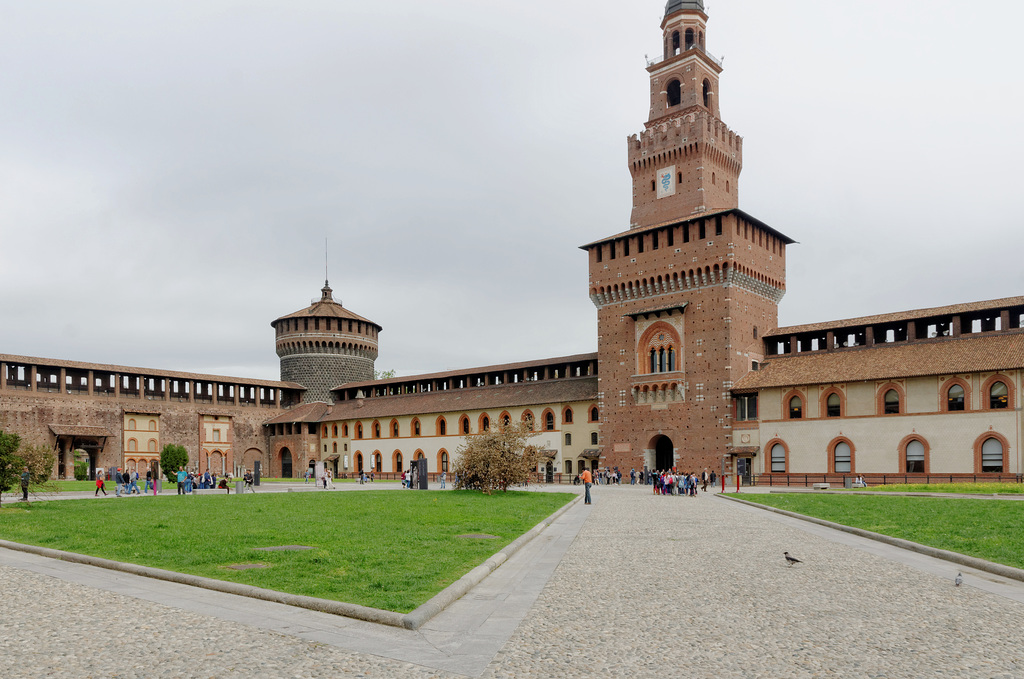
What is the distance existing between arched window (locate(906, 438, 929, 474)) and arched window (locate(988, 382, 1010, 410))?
4058 millimetres

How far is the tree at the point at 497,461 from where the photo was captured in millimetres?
34656

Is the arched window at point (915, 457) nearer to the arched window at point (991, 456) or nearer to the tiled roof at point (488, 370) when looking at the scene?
the arched window at point (991, 456)

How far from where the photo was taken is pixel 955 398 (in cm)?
4300

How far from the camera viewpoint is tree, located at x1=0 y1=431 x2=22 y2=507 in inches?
952

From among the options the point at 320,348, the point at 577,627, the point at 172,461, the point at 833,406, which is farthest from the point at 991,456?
the point at 320,348

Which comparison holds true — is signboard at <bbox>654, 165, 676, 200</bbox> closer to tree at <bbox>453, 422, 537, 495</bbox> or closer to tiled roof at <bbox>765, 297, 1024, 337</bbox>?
tiled roof at <bbox>765, 297, 1024, 337</bbox>

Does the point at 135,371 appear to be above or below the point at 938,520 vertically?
above

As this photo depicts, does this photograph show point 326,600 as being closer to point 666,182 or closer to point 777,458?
point 777,458

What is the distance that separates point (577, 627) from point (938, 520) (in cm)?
1492

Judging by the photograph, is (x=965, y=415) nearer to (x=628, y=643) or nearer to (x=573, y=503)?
(x=573, y=503)

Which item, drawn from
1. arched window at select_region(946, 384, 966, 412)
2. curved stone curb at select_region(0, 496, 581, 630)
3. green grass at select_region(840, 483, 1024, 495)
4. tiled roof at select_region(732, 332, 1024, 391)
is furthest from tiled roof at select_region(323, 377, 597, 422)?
curved stone curb at select_region(0, 496, 581, 630)

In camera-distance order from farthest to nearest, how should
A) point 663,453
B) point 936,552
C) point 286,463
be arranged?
point 286,463
point 663,453
point 936,552

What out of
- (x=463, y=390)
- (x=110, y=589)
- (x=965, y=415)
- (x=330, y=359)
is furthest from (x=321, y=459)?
(x=110, y=589)

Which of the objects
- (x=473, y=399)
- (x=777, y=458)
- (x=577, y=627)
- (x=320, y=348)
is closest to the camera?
(x=577, y=627)
